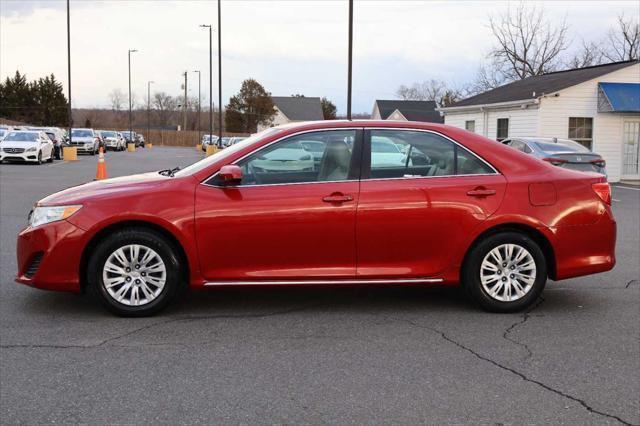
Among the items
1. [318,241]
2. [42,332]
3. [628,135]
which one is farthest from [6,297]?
[628,135]

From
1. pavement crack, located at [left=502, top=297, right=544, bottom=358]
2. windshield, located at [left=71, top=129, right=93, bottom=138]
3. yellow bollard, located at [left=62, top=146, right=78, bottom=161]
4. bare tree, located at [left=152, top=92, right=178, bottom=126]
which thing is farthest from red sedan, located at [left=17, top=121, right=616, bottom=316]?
bare tree, located at [left=152, top=92, right=178, bottom=126]

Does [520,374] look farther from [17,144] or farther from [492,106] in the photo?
[17,144]

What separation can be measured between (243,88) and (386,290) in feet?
265

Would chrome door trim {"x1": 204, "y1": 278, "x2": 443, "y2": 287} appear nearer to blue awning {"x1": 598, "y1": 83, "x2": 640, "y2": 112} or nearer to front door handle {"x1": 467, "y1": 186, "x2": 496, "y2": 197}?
front door handle {"x1": 467, "y1": 186, "x2": 496, "y2": 197}

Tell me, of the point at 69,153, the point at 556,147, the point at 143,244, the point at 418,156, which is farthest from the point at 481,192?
the point at 69,153

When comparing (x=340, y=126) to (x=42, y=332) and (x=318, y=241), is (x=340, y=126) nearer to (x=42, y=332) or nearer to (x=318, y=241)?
(x=318, y=241)

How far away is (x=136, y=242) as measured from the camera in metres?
5.38

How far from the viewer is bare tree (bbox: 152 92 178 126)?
129m

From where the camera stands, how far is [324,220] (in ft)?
17.9

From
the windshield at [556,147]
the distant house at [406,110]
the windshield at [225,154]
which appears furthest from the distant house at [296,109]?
the windshield at [225,154]

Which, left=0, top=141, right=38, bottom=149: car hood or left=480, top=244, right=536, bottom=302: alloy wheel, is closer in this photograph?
left=480, top=244, right=536, bottom=302: alloy wheel

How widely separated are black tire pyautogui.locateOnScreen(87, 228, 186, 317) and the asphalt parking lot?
0.11 metres

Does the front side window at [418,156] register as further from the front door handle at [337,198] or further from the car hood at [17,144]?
the car hood at [17,144]

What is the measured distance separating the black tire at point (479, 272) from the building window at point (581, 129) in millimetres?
20604
